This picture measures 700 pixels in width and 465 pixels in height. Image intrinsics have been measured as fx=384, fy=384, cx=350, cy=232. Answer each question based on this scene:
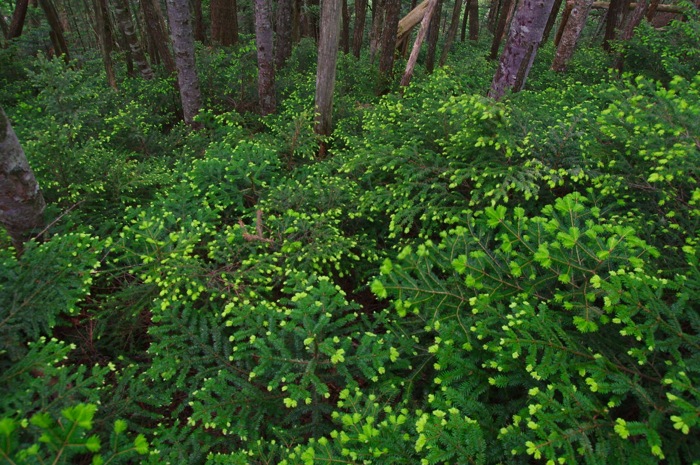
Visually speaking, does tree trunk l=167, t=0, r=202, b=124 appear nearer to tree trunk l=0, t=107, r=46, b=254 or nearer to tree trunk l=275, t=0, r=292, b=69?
tree trunk l=0, t=107, r=46, b=254

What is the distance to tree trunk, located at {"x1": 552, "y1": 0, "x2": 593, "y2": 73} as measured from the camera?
359 inches

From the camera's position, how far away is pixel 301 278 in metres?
3.45

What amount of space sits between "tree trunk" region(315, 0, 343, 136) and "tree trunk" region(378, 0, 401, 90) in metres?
2.56

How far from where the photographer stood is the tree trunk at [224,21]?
37.1ft

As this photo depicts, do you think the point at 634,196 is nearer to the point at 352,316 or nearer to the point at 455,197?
the point at 455,197

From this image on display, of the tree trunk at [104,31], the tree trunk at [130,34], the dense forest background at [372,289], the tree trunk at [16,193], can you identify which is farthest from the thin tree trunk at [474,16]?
the tree trunk at [16,193]

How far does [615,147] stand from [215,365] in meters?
4.52

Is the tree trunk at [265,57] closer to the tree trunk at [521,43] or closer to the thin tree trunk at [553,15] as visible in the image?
the tree trunk at [521,43]

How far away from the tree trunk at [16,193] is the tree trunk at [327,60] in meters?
3.61

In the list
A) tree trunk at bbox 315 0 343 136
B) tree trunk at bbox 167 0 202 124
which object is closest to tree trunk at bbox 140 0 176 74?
tree trunk at bbox 167 0 202 124

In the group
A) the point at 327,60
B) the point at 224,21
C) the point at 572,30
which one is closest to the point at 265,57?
the point at 327,60

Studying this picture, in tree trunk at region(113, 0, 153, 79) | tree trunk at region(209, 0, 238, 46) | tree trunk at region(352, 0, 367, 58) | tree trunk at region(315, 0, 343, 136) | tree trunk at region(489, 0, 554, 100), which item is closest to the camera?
tree trunk at region(489, 0, 554, 100)

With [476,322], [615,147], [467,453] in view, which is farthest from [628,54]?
[467,453]

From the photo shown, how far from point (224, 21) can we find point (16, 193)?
9946 mm
